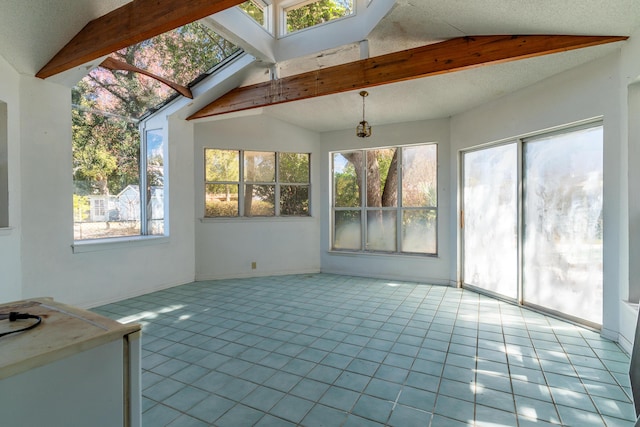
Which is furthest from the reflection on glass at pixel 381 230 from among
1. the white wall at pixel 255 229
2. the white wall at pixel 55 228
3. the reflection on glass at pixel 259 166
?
the white wall at pixel 55 228

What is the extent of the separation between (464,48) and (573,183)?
180cm

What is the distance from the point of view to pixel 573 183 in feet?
10.8

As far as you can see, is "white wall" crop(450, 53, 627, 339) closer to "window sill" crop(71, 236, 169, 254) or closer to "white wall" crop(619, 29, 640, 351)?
"white wall" crop(619, 29, 640, 351)

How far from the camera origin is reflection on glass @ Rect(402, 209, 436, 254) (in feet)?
17.0

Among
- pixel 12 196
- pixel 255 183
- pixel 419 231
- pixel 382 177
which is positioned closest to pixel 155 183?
pixel 255 183

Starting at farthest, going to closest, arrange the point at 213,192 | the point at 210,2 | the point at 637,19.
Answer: the point at 213,192
the point at 637,19
the point at 210,2

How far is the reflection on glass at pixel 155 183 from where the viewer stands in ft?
15.8

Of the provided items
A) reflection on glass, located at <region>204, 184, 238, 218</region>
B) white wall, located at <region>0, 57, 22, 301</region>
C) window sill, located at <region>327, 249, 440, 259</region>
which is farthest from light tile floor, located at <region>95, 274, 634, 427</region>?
reflection on glass, located at <region>204, 184, 238, 218</region>

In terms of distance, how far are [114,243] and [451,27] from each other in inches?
178

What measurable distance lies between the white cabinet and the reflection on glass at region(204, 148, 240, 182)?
4403 millimetres

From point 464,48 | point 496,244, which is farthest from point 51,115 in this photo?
point 496,244

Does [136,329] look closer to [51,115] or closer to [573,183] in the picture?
[51,115]

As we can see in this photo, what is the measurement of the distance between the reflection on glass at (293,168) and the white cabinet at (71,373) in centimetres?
478

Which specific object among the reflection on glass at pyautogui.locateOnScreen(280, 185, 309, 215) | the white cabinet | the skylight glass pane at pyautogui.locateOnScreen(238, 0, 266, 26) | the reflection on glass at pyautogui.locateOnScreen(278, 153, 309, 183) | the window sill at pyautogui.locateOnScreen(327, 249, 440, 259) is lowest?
the window sill at pyautogui.locateOnScreen(327, 249, 440, 259)
